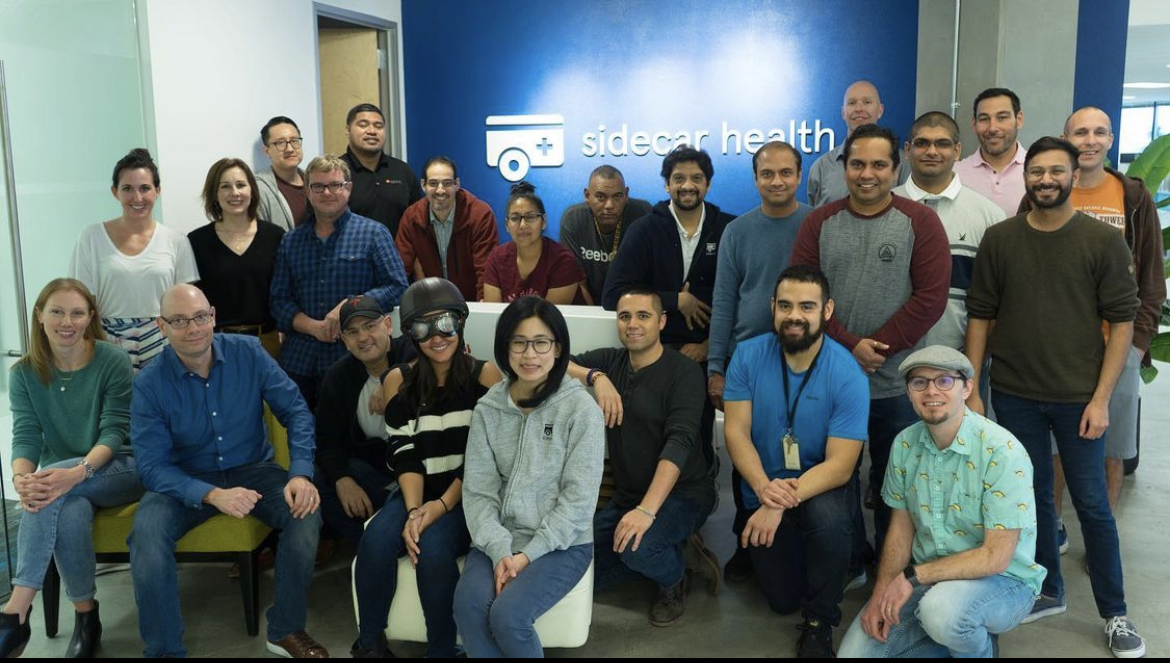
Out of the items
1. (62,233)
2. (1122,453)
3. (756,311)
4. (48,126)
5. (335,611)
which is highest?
(48,126)

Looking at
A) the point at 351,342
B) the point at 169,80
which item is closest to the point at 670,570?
the point at 351,342

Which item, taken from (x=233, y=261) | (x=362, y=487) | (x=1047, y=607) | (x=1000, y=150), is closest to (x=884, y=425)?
(x=1047, y=607)

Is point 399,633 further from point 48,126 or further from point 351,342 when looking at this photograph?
point 48,126

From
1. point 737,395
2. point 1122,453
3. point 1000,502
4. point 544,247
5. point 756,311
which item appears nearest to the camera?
point 1000,502

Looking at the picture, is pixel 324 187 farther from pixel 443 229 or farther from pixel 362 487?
pixel 362 487

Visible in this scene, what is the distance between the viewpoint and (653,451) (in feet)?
12.0

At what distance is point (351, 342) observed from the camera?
3.78 m

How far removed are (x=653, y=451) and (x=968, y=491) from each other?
1129mm

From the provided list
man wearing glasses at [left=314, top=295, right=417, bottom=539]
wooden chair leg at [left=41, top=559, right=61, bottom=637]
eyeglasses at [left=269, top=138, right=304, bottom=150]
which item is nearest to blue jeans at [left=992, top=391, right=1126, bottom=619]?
man wearing glasses at [left=314, top=295, right=417, bottom=539]

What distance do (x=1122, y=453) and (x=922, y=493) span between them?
1.63m

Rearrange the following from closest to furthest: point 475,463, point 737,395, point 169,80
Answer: point 475,463 → point 737,395 → point 169,80

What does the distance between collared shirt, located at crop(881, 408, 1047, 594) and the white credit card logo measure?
495 centimetres

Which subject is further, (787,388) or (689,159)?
(689,159)

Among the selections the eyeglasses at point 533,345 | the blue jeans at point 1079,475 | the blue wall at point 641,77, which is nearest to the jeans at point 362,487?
the eyeglasses at point 533,345
